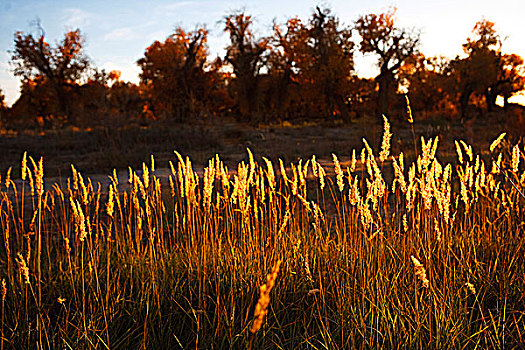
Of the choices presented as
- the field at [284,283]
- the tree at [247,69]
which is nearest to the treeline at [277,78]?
the tree at [247,69]

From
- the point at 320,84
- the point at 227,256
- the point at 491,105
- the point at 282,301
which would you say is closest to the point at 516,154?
the point at 282,301

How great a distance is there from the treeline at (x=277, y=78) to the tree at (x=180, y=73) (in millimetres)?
76

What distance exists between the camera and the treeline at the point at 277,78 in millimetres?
29469

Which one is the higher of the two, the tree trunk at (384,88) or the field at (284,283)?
the tree trunk at (384,88)

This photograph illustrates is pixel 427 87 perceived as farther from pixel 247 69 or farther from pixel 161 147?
pixel 161 147

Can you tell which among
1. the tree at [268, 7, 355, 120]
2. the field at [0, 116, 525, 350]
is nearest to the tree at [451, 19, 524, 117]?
the tree at [268, 7, 355, 120]

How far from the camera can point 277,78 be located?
116 feet

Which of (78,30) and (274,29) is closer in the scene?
(274,29)

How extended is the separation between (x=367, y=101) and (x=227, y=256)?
3942 cm

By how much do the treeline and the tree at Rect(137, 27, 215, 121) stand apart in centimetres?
8

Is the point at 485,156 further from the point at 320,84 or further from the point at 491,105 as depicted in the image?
the point at 491,105

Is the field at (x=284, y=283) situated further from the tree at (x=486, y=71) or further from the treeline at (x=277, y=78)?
the tree at (x=486, y=71)

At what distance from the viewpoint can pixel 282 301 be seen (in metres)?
2.62

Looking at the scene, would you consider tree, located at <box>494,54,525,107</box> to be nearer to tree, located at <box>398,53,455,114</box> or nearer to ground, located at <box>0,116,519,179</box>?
tree, located at <box>398,53,455,114</box>
